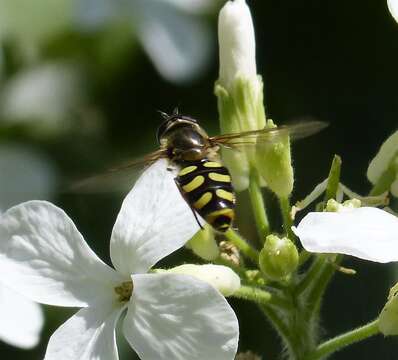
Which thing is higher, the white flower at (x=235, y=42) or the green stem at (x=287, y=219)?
the white flower at (x=235, y=42)

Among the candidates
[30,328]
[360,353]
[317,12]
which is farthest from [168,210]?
Result: [317,12]

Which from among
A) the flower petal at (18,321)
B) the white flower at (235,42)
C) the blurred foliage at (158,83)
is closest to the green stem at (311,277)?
the white flower at (235,42)

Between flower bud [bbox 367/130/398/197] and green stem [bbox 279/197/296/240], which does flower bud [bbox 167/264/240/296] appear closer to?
green stem [bbox 279/197/296/240]

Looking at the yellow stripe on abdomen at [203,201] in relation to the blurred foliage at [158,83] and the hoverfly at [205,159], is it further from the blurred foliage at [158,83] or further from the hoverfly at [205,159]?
the blurred foliage at [158,83]

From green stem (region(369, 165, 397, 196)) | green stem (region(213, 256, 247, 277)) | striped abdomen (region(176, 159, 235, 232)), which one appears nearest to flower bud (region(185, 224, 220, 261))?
green stem (region(213, 256, 247, 277))

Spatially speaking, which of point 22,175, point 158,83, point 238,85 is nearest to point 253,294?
point 238,85

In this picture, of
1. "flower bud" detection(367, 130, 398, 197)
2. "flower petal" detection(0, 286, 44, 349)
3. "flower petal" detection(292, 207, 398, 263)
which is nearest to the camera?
"flower petal" detection(292, 207, 398, 263)
